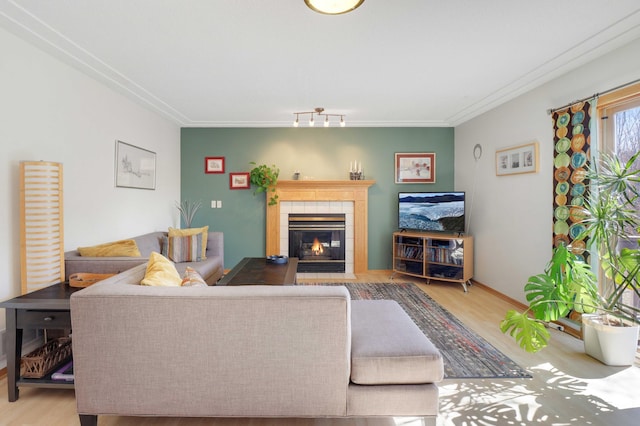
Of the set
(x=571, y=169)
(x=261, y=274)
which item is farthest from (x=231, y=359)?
(x=571, y=169)

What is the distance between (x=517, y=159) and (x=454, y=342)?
89.5 inches

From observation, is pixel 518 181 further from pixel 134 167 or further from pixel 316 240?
pixel 134 167

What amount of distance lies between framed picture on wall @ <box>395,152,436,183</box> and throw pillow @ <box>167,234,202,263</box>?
3.21 metres

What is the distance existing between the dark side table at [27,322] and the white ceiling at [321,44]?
185 cm

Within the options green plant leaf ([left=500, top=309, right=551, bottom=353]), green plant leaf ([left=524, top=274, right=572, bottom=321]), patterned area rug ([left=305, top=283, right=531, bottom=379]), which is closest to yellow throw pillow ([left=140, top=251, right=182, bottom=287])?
patterned area rug ([left=305, top=283, right=531, bottom=379])

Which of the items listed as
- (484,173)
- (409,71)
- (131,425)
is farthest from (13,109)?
(484,173)

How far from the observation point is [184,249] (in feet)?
13.0

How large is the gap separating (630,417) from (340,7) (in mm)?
2824

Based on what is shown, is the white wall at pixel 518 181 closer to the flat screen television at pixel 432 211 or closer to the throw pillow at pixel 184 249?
the flat screen television at pixel 432 211

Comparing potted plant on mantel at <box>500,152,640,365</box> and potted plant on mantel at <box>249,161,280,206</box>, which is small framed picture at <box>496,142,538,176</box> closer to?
potted plant on mantel at <box>500,152,640,365</box>

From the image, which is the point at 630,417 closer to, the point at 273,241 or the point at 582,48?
the point at 582,48

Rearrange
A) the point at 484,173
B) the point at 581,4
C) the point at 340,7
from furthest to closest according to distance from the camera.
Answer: the point at 484,173, the point at 581,4, the point at 340,7

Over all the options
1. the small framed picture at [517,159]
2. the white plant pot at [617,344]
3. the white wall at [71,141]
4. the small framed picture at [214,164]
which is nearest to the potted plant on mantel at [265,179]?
the small framed picture at [214,164]

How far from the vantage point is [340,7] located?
189 cm
